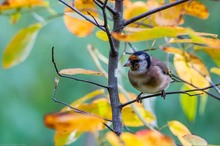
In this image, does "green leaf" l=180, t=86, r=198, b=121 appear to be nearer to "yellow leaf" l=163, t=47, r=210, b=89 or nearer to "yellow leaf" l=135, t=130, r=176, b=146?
"yellow leaf" l=163, t=47, r=210, b=89

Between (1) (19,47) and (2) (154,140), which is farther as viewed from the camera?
(1) (19,47)

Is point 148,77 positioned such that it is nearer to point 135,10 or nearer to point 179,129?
point 135,10

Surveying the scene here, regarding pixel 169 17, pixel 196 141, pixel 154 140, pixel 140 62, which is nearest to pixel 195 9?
pixel 169 17

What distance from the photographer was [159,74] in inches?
42.4

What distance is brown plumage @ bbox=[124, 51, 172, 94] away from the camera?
1.05 metres

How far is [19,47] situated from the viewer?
94 cm

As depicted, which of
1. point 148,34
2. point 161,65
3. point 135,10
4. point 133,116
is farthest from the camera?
point 161,65

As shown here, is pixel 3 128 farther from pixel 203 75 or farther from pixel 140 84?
pixel 203 75

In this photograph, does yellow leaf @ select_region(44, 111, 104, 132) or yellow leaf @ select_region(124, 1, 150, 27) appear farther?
yellow leaf @ select_region(124, 1, 150, 27)

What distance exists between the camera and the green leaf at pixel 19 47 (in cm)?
94

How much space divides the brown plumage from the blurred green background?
76 cm

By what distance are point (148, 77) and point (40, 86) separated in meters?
0.96

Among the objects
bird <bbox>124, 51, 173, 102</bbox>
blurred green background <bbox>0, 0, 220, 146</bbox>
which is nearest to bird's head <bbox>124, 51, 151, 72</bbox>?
bird <bbox>124, 51, 173, 102</bbox>

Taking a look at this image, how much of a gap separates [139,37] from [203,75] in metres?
0.40
